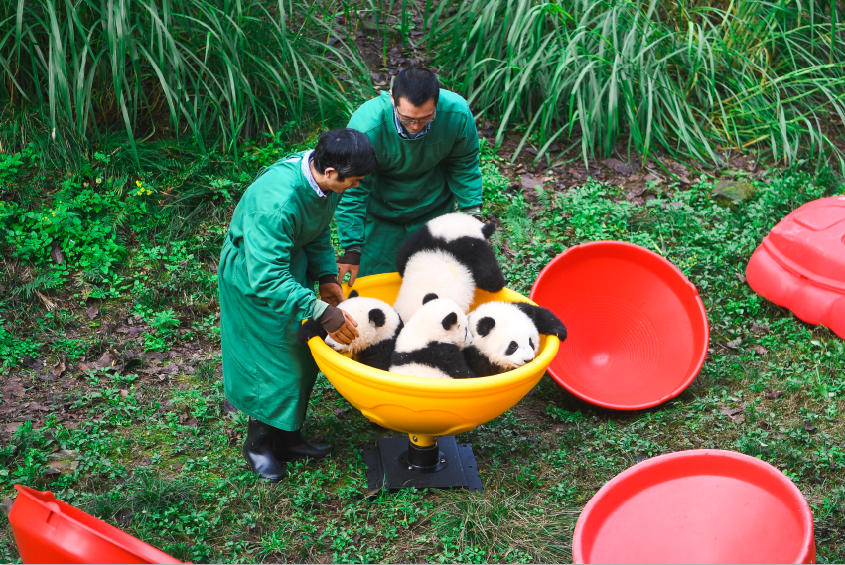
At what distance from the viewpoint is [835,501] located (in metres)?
2.92

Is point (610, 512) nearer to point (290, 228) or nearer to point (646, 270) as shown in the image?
point (290, 228)

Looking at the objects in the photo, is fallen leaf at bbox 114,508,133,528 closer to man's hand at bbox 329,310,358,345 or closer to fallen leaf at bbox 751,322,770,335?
man's hand at bbox 329,310,358,345

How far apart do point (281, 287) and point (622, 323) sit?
211 centimetres

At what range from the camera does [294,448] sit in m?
3.21

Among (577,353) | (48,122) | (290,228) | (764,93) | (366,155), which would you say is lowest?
(577,353)

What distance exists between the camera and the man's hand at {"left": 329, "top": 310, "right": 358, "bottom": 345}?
2601 millimetres

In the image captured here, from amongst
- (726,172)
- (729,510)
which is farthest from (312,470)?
(726,172)

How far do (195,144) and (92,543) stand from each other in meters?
3.59

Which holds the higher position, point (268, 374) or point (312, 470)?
point (268, 374)

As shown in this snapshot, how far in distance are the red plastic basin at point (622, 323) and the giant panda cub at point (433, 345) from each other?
944mm

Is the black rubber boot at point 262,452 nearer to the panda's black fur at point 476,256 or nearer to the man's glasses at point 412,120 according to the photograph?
the panda's black fur at point 476,256

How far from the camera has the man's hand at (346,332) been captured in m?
2.60

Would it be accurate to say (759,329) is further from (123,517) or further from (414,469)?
(123,517)

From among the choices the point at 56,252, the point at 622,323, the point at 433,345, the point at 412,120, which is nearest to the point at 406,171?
the point at 412,120
